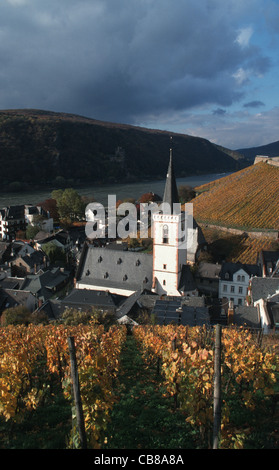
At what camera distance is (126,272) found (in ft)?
103

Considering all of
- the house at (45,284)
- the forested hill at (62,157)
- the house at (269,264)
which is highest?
the forested hill at (62,157)

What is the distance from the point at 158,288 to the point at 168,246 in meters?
3.95

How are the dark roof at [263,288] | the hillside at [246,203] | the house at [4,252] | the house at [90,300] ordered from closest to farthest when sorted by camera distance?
the dark roof at [263,288] < the house at [90,300] < the house at [4,252] < the hillside at [246,203]

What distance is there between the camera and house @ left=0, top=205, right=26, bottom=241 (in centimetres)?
6669

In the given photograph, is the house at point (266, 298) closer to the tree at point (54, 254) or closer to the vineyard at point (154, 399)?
the vineyard at point (154, 399)

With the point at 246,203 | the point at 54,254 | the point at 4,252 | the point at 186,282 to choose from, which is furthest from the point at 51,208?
the point at 186,282

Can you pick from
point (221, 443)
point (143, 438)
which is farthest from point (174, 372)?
point (221, 443)

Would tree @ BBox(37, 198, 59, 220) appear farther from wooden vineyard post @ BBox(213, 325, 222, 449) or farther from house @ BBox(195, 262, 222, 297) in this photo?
wooden vineyard post @ BBox(213, 325, 222, 449)

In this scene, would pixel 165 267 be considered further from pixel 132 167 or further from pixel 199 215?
pixel 132 167

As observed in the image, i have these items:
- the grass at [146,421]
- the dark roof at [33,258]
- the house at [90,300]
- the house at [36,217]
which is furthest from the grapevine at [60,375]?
the house at [36,217]

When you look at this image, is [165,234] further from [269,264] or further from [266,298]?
[269,264]

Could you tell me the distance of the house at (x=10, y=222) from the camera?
6669cm

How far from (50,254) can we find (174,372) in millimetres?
41243

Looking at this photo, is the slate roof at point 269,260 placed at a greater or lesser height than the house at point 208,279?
greater
